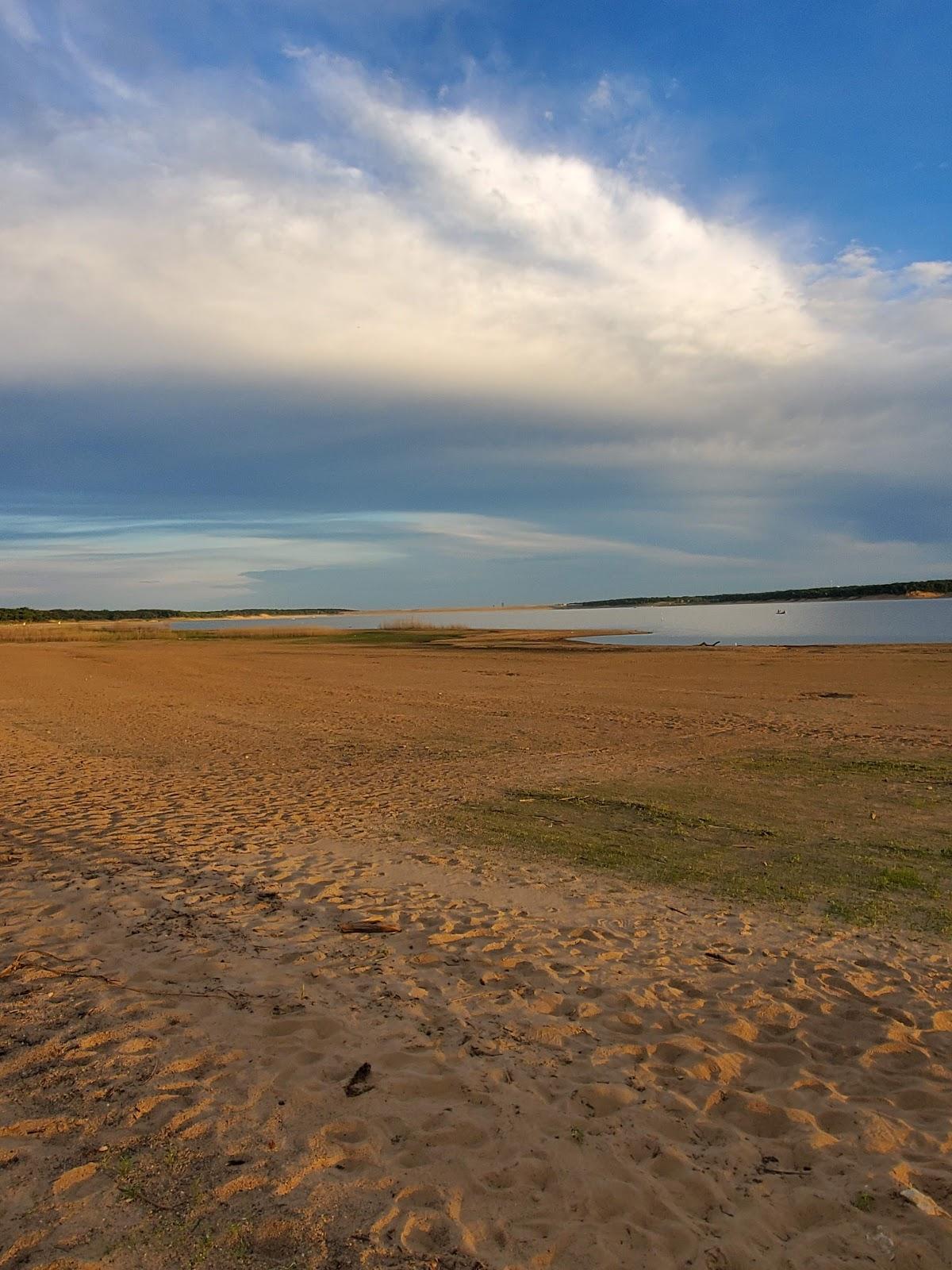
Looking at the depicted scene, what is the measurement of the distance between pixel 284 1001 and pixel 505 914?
2091mm

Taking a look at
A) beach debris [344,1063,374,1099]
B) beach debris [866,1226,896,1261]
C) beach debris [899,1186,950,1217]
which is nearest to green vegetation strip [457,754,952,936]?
beach debris [899,1186,950,1217]

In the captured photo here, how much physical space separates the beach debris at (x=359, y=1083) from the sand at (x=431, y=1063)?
2 centimetres

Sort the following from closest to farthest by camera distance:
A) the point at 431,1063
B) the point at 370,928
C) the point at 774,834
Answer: the point at 431,1063
the point at 370,928
the point at 774,834

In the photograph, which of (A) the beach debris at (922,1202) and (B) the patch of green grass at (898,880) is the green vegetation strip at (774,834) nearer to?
(B) the patch of green grass at (898,880)

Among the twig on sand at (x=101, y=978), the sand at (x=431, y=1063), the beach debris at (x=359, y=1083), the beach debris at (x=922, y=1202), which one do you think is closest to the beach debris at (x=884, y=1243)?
the sand at (x=431, y=1063)

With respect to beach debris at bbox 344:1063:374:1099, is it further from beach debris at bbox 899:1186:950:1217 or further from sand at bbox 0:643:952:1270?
beach debris at bbox 899:1186:950:1217

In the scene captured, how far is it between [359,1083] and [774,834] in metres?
6.16

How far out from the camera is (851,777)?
11562mm

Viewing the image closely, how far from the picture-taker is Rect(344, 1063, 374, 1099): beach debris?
12.7ft

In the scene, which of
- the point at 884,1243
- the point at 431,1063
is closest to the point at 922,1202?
the point at 884,1243

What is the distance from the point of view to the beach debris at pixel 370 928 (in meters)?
5.93

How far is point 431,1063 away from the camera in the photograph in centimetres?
416

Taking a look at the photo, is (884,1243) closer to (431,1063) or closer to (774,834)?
(431,1063)

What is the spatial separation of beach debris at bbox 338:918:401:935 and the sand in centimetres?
11
